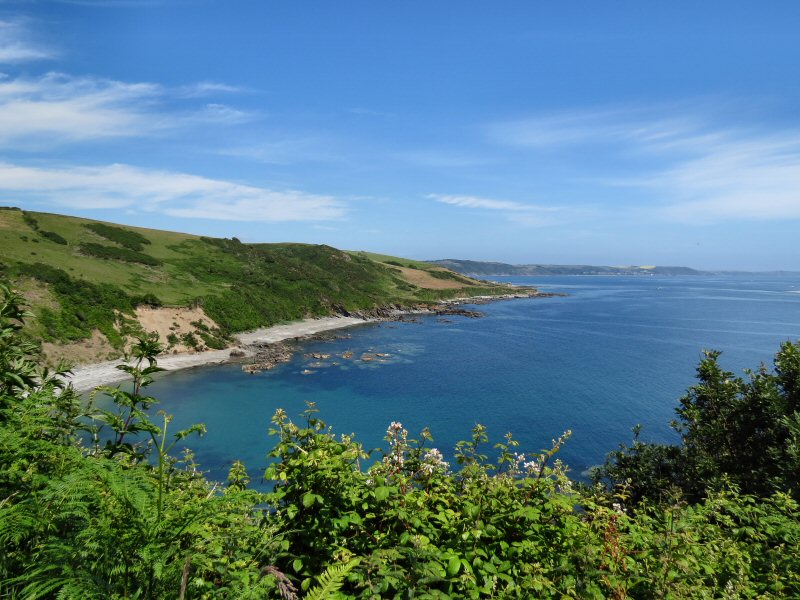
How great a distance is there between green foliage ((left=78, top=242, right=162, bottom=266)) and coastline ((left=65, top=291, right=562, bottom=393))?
1221 inches

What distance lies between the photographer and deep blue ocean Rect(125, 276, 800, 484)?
4225cm

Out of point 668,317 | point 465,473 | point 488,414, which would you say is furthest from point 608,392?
point 668,317

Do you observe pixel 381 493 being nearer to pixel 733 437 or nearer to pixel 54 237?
pixel 733 437

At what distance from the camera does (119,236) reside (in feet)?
331

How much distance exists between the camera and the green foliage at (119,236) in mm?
98562

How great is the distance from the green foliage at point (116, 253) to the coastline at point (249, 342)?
102ft

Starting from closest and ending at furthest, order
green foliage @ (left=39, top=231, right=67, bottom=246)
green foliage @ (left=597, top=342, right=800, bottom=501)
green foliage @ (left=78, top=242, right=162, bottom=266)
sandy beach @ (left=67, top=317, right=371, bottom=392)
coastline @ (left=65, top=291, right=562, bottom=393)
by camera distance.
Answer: green foliage @ (left=597, top=342, right=800, bottom=501)
sandy beach @ (left=67, top=317, right=371, bottom=392)
coastline @ (left=65, top=291, right=562, bottom=393)
green foliage @ (left=39, top=231, right=67, bottom=246)
green foliage @ (left=78, top=242, right=162, bottom=266)

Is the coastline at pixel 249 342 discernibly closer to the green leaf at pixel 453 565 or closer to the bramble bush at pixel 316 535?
the bramble bush at pixel 316 535

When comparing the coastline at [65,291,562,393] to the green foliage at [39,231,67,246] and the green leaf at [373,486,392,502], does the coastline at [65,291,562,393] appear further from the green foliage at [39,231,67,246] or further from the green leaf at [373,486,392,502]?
the green foliage at [39,231,67,246]

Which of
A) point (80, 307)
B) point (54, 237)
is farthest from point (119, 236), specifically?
point (80, 307)

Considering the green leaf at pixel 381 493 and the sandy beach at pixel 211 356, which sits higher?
the green leaf at pixel 381 493

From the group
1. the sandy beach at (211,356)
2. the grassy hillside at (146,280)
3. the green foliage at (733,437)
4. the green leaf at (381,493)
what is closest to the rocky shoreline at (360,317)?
the sandy beach at (211,356)

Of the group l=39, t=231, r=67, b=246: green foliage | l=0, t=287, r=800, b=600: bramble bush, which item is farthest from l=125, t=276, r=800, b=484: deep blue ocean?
l=39, t=231, r=67, b=246: green foliage

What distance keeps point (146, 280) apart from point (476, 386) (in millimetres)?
70482
